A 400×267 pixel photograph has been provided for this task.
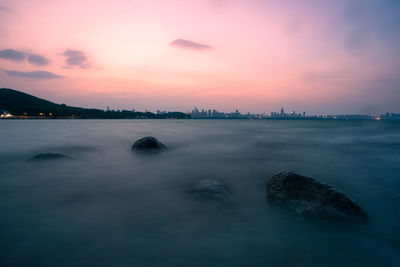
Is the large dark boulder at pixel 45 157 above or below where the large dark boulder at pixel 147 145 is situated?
below

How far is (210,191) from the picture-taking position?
519cm

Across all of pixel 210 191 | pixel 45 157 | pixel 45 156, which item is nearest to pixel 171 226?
pixel 210 191

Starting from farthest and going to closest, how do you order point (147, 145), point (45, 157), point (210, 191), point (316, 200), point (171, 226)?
point (147, 145) < point (45, 157) < point (210, 191) < point (316, 200) < point (171, 226)

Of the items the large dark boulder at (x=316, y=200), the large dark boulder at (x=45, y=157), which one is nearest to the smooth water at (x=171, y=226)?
the large dark boulder at (x=316, y=200)

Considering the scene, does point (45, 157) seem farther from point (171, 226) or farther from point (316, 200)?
point (316, 200)

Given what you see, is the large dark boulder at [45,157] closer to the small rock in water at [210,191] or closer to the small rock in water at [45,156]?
the small rock in water at [45,156]

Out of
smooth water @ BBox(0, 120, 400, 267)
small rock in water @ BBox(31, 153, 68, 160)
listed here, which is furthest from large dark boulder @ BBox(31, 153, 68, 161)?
smooth water @ BBox(0, 120, 400, 267)

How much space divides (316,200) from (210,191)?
252 cm

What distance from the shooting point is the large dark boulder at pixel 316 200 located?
12.7 ft

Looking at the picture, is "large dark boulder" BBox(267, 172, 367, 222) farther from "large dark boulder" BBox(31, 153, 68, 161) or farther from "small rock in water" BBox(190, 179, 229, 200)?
"large dark boulder" BBox(31, 153, 68, 161)

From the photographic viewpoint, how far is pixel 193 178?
702cm

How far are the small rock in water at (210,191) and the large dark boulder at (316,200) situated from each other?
4.59 ft

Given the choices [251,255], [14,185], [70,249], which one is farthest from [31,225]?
[251,255]

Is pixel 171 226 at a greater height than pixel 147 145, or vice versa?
pixel 147 145
